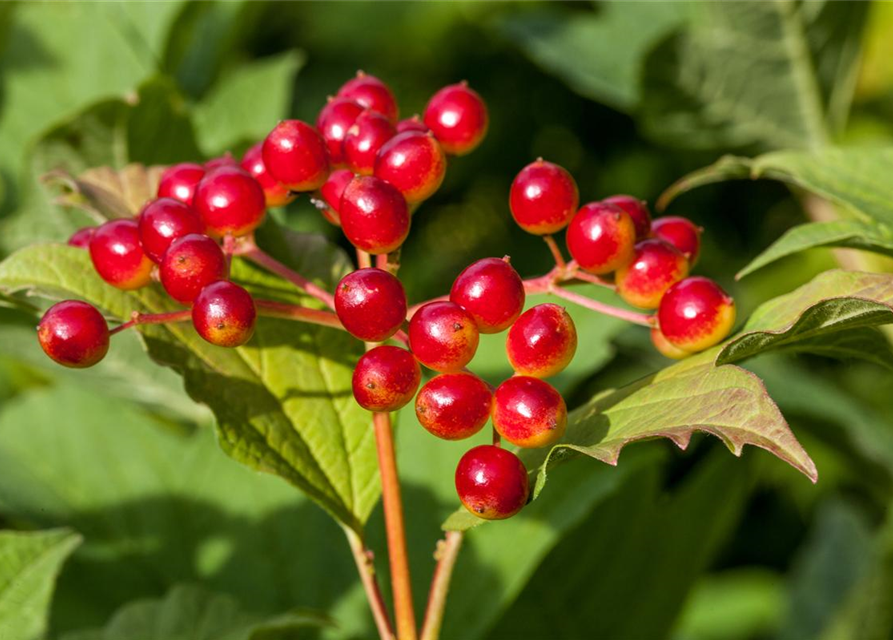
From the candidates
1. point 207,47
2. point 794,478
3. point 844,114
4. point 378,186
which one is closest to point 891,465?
point 844,114

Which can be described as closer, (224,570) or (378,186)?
(378,186)

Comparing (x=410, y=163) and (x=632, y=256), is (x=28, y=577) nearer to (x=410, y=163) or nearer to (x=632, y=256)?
(x=410, y=163)

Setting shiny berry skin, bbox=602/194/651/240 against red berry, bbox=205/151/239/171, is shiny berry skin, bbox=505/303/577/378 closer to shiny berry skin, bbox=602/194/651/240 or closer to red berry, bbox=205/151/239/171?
shiny berry skin, bbox=602/194/651/240

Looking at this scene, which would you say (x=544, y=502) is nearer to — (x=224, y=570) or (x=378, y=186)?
(x=224, y=570)

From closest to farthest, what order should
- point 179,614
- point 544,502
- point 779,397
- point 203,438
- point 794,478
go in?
point 179,614
point 544,502
point 203,438
point 779,397
point 794,478

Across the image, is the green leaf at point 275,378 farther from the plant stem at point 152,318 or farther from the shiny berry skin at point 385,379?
the shiny berry skin at point 385,379

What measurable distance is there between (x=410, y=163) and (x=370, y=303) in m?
0.17

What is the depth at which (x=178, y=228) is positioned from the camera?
1.02 m

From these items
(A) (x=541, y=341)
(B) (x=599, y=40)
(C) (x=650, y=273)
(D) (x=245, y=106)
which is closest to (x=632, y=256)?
(C) (x=650, y=273)

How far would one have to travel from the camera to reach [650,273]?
3.54 ft

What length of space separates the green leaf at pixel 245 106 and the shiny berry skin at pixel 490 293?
992 mm

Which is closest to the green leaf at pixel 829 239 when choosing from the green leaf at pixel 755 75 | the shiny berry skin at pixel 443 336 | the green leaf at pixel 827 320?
the green leaf at pixel 827 320

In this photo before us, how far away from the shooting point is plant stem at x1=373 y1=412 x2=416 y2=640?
3.39 feet

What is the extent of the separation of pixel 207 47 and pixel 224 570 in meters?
1.07
